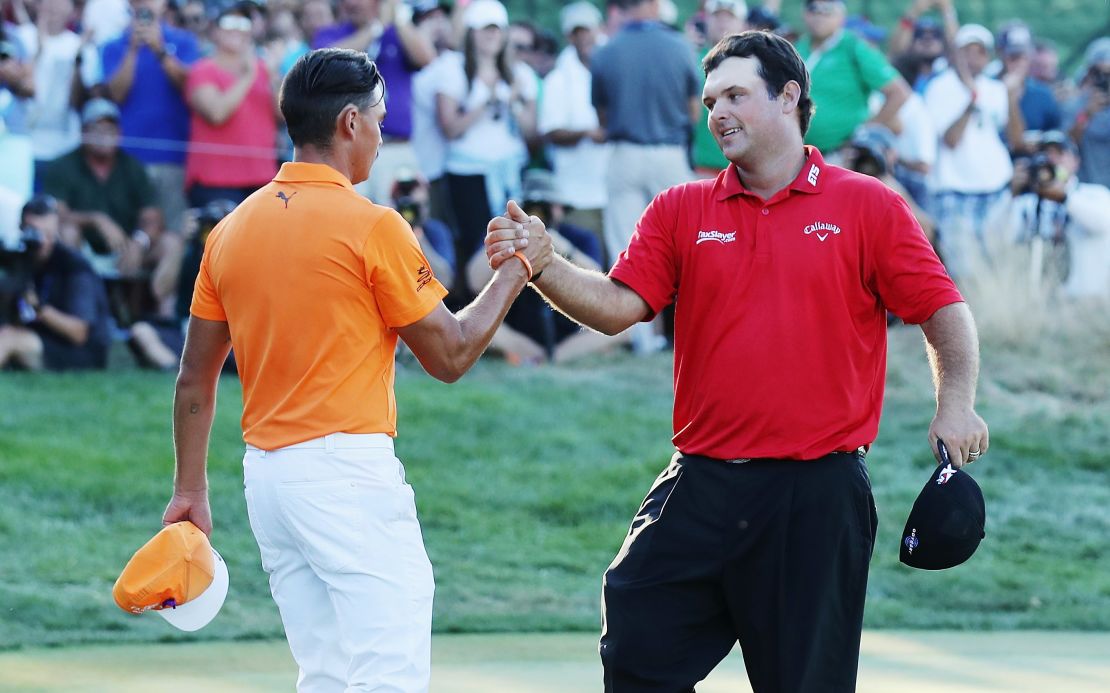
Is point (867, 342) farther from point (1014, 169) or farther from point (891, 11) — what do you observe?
point (891, 11)

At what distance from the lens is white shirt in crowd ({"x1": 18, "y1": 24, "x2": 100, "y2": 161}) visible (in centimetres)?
1125

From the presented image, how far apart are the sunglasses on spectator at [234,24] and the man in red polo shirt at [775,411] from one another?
6.67 meters

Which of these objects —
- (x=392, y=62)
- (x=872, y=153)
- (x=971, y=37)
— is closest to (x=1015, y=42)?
(x=971, y=37)

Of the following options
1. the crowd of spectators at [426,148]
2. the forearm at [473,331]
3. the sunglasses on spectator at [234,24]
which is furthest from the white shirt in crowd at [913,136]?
the forearm at [473,331]

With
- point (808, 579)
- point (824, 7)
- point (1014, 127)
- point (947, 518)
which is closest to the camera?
point (947, 518)

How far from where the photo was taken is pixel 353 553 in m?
3.83

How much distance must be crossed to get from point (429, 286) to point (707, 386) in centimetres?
84

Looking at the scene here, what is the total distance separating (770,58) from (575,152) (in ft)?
23.8

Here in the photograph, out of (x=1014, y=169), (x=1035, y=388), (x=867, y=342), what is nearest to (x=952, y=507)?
(x=867, y=342)

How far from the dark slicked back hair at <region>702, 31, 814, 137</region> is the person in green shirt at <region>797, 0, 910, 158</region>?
21.8 ft

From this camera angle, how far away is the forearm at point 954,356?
4.13 meters

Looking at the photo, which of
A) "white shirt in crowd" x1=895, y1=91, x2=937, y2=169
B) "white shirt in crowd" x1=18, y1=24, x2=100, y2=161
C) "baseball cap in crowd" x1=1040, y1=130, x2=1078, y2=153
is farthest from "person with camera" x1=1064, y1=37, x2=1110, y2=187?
"white shirt in crowd" x1=18, y1=24, x2=100, y2=161

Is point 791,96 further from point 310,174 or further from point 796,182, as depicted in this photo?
point 310,174

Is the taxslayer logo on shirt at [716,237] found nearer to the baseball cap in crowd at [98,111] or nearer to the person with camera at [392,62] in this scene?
the person with camera at [392,62]
